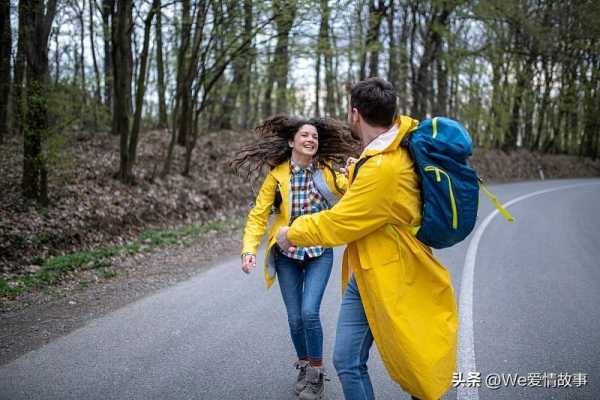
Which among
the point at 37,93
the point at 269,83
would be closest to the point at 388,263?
the point at 37,93

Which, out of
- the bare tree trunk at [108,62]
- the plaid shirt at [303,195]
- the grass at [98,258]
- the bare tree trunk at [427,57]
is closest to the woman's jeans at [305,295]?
the plaid shirt at [303,195]

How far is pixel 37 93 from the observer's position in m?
8.81

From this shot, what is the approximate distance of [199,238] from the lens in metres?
9.98

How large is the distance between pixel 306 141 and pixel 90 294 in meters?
4.16

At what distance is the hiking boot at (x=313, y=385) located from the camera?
11.2 feet

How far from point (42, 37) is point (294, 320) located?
8.60m

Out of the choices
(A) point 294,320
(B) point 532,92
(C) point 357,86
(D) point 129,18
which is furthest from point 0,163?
(B) point 532,92

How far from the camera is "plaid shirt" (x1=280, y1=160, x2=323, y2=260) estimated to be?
11.9 feet

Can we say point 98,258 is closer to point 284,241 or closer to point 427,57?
point 284,241

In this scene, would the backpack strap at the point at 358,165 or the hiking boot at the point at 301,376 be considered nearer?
the backpack strap at the point at 358,165

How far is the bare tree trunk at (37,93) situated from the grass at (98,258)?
2.10 m

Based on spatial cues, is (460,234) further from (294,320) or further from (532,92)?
(532,92)

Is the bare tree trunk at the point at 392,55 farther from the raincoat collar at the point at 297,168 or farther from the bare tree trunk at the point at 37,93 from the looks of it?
the raincoat collar at the point at 297,168

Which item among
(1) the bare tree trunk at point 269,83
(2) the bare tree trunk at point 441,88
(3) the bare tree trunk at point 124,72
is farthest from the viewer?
(2) the bare tree trunk at point 441,88
